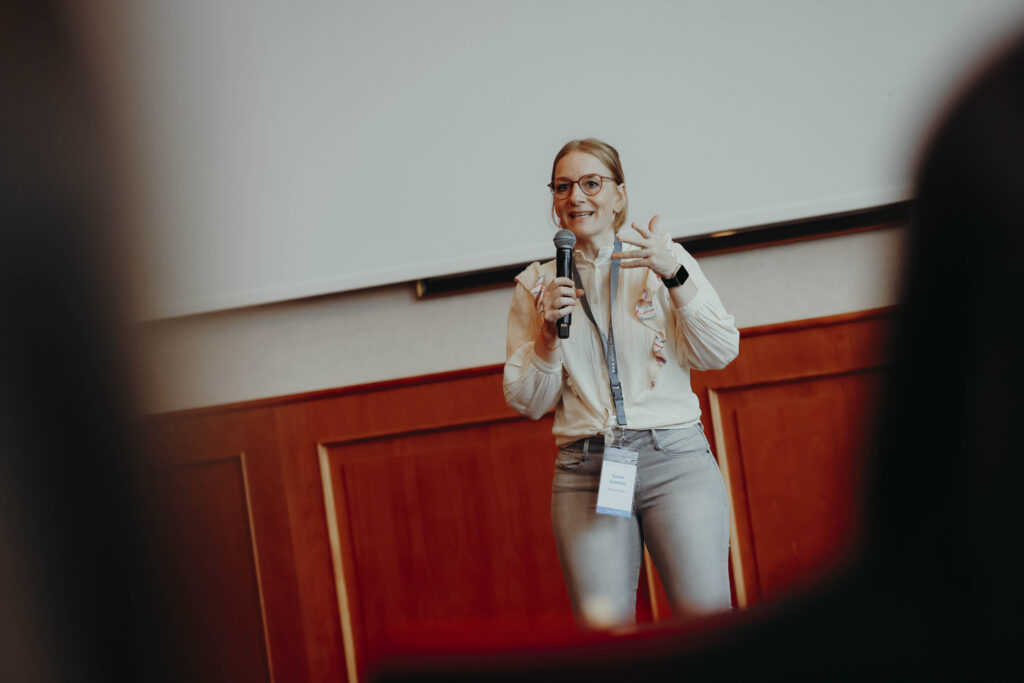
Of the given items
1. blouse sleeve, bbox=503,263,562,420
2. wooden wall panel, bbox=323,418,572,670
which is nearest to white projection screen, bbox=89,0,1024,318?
wooden wall panel, bbox=323,418,572,670

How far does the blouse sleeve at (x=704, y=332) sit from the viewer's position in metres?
2.07

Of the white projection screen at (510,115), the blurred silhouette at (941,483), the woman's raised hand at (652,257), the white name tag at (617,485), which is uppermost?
the white projection screen at (510,115)

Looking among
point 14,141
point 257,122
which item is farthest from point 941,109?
point 257,122

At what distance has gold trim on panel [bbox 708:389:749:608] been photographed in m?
3.10

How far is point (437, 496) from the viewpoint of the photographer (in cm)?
324

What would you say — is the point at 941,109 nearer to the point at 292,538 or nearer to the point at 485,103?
the point at 485,103

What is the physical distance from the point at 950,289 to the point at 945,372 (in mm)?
48

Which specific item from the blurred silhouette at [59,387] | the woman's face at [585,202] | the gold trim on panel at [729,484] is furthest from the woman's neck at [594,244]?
the blurred silhouette at [59,387]

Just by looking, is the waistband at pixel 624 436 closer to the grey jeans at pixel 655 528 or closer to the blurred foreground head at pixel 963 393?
the grey jeans at pixel 655 528

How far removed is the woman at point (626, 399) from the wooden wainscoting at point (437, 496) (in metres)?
1.00

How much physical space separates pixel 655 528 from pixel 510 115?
5.50 ft

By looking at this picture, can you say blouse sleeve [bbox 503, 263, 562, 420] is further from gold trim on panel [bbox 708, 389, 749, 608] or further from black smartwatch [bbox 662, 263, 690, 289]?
gold trim on panel [bbox 708, 389, 749, 608]

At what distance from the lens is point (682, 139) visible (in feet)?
10.1

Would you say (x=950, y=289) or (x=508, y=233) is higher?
(x=508, y=233)
